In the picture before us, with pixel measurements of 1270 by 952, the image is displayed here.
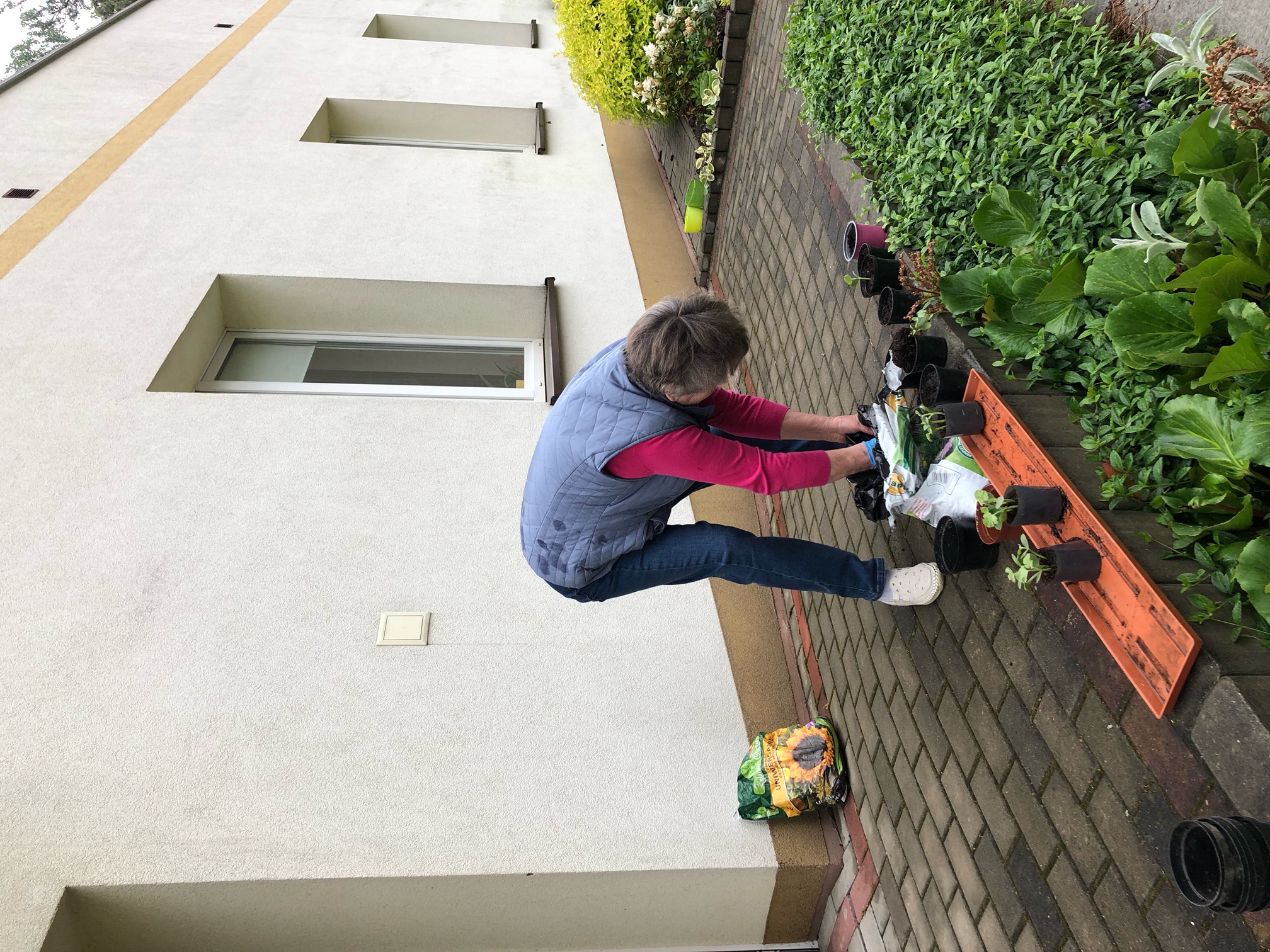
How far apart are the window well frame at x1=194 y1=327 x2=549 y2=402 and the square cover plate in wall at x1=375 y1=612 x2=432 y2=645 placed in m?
1.28

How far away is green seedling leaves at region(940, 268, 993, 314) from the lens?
66.8 inches

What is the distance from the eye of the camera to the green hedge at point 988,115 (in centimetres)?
152

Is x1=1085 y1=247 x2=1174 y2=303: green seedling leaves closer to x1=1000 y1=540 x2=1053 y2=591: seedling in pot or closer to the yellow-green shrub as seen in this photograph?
x1=1000 y1=540 x2=1053 y2=591: seedling in pot

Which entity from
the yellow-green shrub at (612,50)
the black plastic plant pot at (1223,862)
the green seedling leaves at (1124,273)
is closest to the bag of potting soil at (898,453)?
the green seedling leaves at (1124,273)

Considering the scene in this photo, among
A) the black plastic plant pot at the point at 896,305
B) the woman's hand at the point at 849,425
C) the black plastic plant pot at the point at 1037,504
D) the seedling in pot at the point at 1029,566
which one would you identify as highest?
the black plastic plant pot at the point at 896,305

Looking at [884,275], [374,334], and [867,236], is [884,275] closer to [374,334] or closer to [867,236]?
[867,236]

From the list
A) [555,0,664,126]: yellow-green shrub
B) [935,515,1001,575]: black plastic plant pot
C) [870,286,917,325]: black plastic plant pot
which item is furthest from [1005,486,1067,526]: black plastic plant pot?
[555,0,664,126]: yellow-green shrub

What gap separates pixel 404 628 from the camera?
9.45ft

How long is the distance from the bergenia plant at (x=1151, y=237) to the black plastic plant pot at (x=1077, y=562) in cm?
44

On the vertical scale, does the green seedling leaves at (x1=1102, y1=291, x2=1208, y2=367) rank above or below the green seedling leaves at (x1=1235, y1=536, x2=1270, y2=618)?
above

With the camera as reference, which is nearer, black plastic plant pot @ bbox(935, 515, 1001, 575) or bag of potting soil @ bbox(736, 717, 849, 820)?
black plastic plant pot @ bbox(935, 515, 1001, 575)

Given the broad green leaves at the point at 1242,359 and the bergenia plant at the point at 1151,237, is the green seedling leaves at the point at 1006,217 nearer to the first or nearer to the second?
the bergenia plant at the point at 1151,237

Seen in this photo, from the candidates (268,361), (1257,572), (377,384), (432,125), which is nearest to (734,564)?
(1257,572)

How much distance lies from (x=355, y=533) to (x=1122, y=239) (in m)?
2.68
